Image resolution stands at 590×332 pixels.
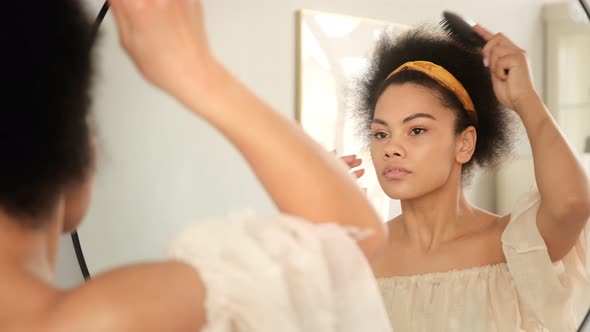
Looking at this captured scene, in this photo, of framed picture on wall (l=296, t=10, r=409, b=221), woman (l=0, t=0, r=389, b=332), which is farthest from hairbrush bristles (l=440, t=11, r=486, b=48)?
woman (l=0, t=0, r=389, b=332)

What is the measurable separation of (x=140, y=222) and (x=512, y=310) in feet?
1.30

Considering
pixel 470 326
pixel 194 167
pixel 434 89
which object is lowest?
pixel 470 326

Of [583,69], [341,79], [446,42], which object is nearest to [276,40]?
[341,79]

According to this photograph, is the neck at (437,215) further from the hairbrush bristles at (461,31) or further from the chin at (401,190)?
the hairbrush bristles at (461,31)

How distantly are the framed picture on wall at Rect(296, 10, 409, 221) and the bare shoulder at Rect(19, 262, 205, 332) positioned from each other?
0.32 meters

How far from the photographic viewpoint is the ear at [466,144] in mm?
702

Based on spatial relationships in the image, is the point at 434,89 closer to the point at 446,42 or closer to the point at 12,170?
the point at 446,42

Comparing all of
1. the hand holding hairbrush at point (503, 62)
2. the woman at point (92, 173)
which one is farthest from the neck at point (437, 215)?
the woman at point (92, 173)

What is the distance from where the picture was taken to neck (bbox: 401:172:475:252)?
Answer: 678 millimetres

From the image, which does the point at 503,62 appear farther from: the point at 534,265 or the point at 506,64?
the point at 534,265

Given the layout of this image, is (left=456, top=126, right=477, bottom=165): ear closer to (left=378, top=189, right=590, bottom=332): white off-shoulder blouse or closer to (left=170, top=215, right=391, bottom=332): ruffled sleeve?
(left=378, top=189, right=590, bottom=332): white off-shoulder blouse

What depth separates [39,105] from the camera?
32 cm

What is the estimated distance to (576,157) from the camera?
0.79 m

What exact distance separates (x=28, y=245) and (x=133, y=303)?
66 millimetres
